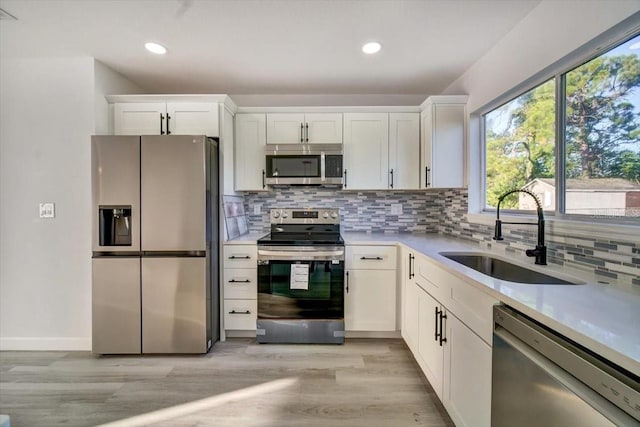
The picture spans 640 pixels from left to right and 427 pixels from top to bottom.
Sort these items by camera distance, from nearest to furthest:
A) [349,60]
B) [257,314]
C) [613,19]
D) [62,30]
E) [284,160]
Result: [613,19]
[62,30]
[349,60]
[257,314]
[284,160]

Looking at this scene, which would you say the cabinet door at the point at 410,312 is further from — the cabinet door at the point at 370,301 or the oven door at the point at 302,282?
the oven door at the point at 302,282

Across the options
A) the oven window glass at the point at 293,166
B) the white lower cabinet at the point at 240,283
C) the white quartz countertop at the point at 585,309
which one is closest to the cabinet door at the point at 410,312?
the white quartz countertop at the point at 585,309

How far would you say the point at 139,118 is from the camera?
8.68 feet

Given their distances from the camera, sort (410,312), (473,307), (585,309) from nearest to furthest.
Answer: (585,309) < (473,307) < (410,312)

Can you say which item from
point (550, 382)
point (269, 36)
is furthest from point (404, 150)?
point (550, 382)

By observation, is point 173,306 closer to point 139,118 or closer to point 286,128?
point 139,118

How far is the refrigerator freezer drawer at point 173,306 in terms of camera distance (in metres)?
2.36

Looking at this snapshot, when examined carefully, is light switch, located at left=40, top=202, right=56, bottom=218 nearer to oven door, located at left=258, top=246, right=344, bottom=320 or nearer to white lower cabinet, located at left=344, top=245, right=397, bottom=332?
oven door, located at left=258, top=246, right=344, bottom=320

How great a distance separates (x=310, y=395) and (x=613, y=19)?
99.0 inches

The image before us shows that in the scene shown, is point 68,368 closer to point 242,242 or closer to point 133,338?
point 133,338

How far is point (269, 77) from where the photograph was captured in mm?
2756

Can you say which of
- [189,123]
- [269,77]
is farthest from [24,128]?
[269,77]

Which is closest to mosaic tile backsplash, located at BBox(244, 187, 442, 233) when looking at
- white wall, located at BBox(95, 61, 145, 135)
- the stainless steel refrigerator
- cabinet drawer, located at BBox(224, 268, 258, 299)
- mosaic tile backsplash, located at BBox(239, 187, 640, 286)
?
mosaic tile backsplash, located at BBox(239, 187, 640, 286)

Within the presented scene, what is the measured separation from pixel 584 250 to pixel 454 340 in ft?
2.53
